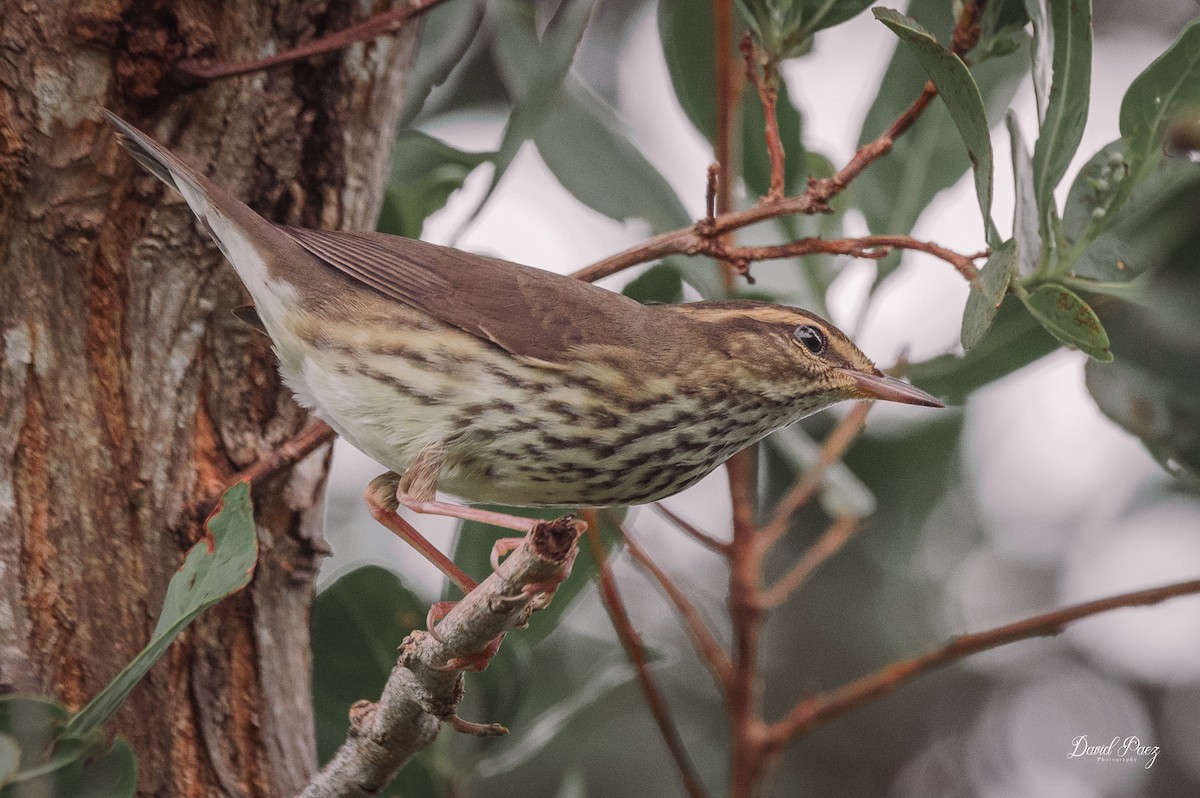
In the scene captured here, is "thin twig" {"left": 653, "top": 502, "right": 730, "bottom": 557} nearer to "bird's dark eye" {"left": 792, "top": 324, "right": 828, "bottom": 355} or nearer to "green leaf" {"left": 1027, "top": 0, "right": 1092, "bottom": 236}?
"bird's dark eye" {"left": 792, "top": 324, "right": 828, "bottom": 355}

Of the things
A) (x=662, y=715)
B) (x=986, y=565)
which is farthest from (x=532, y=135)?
(x=986, y=565)

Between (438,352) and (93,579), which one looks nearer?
(93,579)

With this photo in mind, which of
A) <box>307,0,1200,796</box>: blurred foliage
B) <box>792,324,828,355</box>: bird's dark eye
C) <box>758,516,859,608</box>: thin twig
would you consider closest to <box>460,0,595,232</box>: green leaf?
<box>307,0,1200,796</box>: blurred foliage

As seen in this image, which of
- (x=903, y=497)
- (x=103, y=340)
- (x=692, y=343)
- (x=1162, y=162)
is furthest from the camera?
(x=903, y=497)

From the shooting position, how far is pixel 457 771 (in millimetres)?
3885

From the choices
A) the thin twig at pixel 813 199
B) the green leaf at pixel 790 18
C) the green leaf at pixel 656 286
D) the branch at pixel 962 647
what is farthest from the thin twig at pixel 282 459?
the green leaf at pixel 790 18

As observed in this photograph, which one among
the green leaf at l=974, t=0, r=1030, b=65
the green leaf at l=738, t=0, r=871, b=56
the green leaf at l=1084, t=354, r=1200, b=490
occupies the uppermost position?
the green leaf at l=738, t=0, r=871, b=56

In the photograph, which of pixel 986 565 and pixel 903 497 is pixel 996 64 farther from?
pixel 986 565

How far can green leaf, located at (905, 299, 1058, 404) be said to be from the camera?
142 inches

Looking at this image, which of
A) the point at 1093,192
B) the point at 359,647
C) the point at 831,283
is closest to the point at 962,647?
the point at 1093,192

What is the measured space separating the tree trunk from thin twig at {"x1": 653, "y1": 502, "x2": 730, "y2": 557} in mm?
1007

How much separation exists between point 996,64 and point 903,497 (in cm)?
224

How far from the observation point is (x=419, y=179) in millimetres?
4172

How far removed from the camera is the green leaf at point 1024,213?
2.66 m
